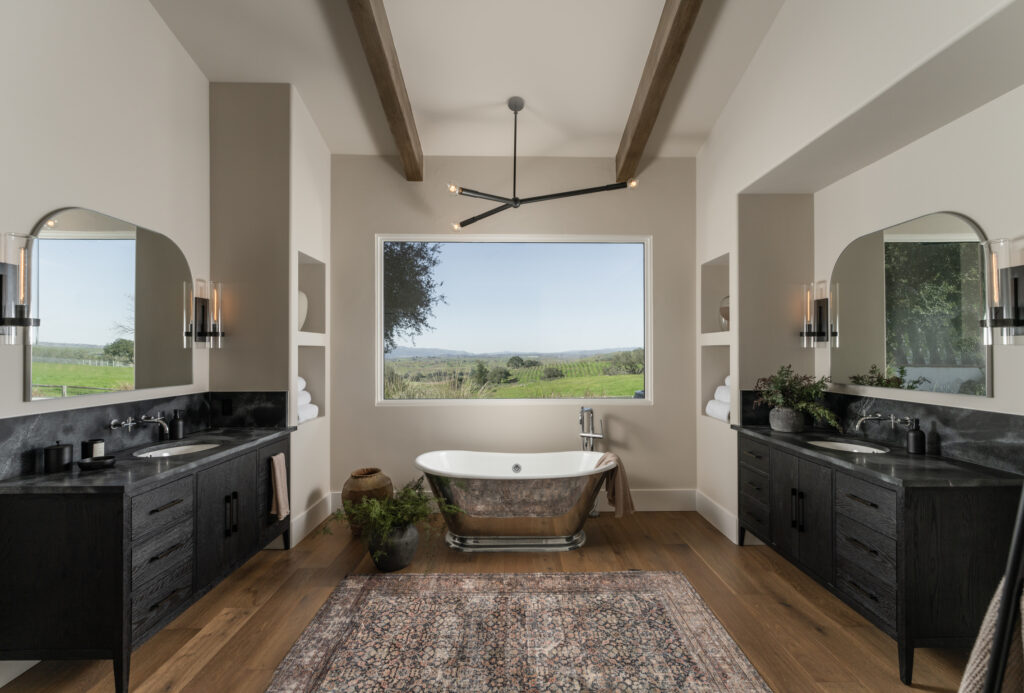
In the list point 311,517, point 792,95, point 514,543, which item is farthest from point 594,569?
point 792,95

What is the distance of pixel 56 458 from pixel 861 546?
3.60 m

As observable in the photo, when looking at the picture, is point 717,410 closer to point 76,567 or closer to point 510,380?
point 510,380

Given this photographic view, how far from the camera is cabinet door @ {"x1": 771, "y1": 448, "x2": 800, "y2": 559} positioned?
2.94m

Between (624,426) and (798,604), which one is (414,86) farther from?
(798,604)

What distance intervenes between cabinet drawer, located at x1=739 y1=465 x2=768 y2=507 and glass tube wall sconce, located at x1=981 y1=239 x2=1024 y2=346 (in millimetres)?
1434

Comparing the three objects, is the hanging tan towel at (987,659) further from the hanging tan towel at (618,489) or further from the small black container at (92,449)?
the small black container at (92,449)

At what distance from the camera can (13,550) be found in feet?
6.42

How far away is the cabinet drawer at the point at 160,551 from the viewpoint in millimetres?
2072

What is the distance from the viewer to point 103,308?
8.62 ft

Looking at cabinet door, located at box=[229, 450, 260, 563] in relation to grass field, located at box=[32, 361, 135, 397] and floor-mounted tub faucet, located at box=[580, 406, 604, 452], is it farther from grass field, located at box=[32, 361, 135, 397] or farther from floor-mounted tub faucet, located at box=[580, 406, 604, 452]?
floor-mounted tub faucet, located at box=[580, 406, 604, 452]

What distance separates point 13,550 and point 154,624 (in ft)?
1.96

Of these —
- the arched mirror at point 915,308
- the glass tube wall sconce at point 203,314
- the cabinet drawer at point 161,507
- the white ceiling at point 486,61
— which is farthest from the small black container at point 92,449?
the arched mirror at point 915,308

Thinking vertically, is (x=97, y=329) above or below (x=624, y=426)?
above

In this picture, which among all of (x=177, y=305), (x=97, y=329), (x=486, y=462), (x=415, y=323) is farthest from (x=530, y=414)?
(x=97, y=329)
